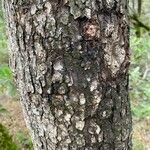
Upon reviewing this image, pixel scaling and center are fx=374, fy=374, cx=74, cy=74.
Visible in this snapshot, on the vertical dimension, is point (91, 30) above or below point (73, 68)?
above

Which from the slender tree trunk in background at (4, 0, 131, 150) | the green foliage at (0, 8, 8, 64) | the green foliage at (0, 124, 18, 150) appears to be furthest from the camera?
the green foliage at (0, 8, 8, 64)

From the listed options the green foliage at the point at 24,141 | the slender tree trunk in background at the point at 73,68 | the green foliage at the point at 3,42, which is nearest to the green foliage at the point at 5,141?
the green foliage at the point at 24,141

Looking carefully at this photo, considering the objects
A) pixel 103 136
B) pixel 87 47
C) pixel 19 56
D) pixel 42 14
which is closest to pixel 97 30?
pixel 87 47

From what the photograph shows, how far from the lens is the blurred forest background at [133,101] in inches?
188

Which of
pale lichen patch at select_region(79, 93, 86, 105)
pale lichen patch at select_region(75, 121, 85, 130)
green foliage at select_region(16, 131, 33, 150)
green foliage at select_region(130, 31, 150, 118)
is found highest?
pale lichen patch at select_region(79, 93, 86, 105)

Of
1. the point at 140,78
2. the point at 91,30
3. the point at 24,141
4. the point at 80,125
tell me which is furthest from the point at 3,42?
the point at 91,30

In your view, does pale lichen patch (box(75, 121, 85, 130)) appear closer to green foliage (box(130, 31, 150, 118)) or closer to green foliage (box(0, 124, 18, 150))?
green foliage (box(0, 124, 18, 150))

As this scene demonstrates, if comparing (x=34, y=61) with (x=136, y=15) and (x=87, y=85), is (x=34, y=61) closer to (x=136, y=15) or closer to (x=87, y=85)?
(x=87, y=85)

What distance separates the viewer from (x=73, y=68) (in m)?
1.76

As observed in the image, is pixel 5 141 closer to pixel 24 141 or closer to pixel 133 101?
pixel 24 141

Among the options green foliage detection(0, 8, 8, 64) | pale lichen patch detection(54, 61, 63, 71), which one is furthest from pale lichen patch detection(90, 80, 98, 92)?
green foliage detection(0, 8, 8, 64)

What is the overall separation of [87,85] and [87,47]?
0.19 metres

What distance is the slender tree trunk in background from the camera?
5.55ft

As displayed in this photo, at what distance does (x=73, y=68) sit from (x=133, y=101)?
22.8 ft
